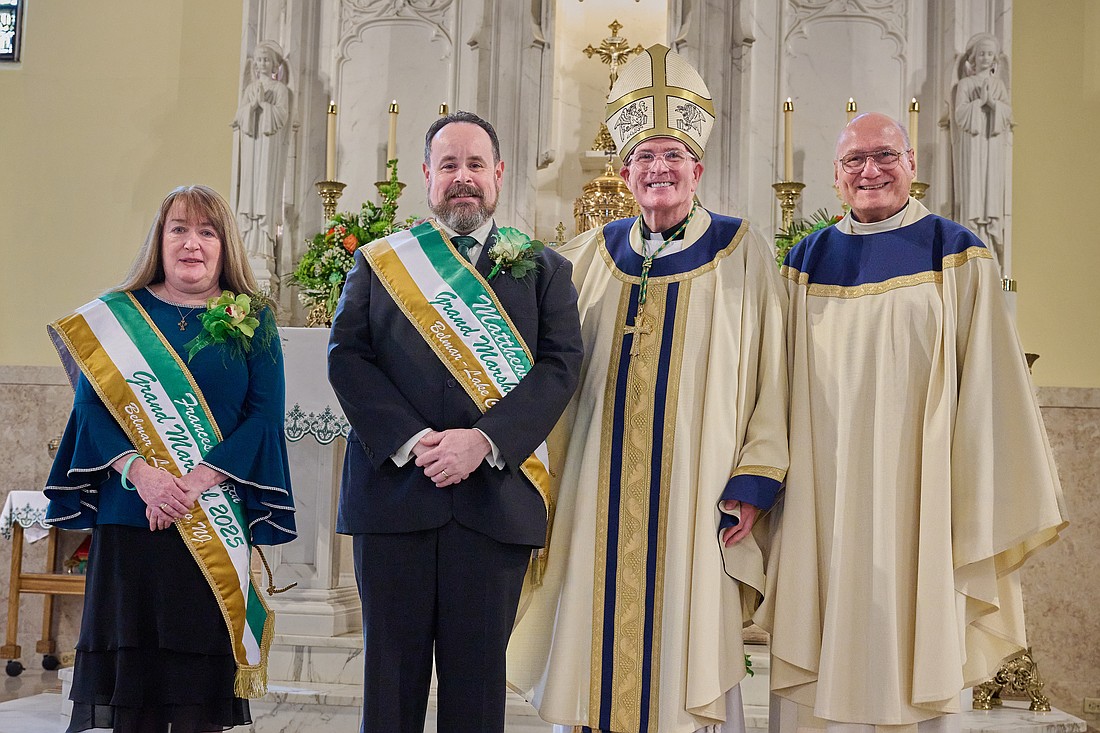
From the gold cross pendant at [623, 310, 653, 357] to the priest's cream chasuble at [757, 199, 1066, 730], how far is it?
429 mm

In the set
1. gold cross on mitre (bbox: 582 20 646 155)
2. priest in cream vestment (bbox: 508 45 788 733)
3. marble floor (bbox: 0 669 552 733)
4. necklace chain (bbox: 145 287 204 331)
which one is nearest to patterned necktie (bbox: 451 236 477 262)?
priest in cream vestment (bbox: 508 45 788 733)

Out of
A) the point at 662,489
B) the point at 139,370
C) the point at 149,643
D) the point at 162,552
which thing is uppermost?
the point at 139,370

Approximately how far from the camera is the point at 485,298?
2.89 m

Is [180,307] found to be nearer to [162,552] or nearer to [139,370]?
[139,370]

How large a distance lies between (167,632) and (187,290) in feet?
3.04

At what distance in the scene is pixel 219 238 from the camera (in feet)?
10.3

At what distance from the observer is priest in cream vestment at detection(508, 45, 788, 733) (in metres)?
2.96

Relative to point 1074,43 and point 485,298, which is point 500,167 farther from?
point 1074,43

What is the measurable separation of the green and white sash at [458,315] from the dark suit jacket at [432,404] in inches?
1.1

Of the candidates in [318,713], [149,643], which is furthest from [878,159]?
[318,713]

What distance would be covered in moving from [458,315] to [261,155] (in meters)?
3.42

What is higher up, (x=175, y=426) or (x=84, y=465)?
(x=175, y=426)

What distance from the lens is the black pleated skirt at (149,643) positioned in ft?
9.36

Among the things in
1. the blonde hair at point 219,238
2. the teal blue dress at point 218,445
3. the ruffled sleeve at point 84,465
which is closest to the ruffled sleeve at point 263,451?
the teal blue dress at point 218,445
